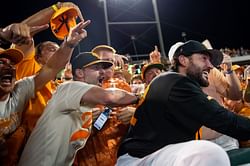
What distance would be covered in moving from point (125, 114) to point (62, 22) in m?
1.07

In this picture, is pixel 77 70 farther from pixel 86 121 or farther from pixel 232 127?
pixel 232 127

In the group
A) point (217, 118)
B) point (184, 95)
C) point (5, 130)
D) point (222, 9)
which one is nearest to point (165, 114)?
point (184, 95)

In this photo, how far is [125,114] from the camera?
10.2 feet

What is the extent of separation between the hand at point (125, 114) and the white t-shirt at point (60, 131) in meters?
0.52

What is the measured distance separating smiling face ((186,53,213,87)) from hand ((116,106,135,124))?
2.16 feet

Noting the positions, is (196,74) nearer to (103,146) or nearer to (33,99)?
(103,146)

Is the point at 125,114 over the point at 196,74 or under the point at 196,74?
under

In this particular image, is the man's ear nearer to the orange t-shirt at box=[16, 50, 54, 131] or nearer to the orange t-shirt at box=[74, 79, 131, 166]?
the orange t-shirt at box=[74, 79, 131, 166]

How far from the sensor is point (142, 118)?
2.69 m

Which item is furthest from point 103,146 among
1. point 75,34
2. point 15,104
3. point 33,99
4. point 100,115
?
point 75,34

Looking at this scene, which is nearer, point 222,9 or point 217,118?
point 217,118

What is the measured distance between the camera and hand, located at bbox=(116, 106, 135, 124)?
10.2ft

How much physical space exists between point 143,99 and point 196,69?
589 millimetres

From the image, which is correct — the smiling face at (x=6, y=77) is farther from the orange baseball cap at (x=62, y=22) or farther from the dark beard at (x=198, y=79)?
the dark beard at (x=198, y=79)
